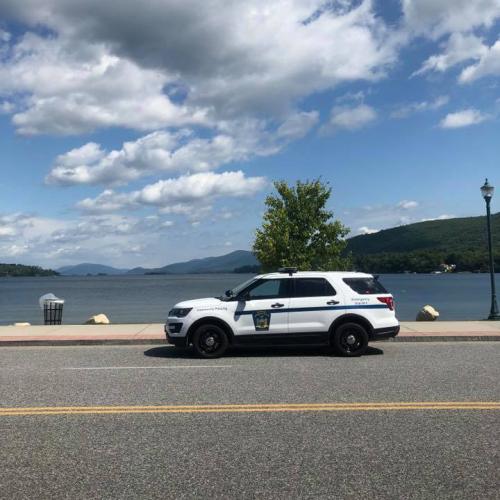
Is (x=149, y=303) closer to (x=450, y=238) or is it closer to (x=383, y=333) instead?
(x=383, y=333)

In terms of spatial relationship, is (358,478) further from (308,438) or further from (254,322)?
(254,322)

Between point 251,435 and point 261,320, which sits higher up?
point 261,320

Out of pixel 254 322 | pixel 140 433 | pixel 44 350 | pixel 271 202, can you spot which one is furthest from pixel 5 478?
pixel 271 202

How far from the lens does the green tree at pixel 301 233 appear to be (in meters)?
25.5

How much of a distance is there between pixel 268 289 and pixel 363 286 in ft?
6.86

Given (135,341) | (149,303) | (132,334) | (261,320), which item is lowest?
(135,341)

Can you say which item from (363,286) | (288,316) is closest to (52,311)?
(288,316)

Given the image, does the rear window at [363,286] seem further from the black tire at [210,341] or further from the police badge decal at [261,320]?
the black tire at [210,341]

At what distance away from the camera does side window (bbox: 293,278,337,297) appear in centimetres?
1279

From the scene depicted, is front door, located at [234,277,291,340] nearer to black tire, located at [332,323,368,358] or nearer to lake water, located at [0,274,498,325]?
black tire, located at [332,323,368,358]

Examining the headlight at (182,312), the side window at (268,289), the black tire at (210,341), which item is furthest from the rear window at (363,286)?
the headlight at (182,312)

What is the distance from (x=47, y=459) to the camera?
5344 mm

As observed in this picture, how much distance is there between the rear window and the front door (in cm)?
142

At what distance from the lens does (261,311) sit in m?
12.5
